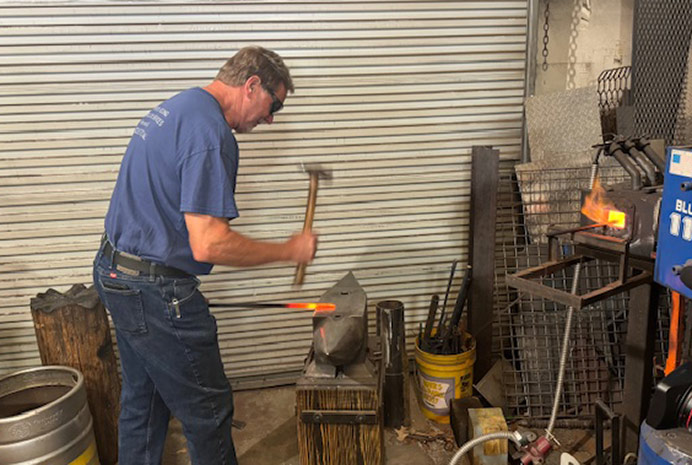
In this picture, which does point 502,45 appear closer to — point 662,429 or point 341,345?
point 341,345

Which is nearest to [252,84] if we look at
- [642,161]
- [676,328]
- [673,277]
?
[642,161]

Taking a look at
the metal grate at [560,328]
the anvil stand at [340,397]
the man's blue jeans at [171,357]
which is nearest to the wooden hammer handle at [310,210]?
the anvil stand at [340,397]

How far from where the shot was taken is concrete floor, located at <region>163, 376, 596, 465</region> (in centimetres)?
312

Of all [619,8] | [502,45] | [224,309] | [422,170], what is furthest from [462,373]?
[619,8]

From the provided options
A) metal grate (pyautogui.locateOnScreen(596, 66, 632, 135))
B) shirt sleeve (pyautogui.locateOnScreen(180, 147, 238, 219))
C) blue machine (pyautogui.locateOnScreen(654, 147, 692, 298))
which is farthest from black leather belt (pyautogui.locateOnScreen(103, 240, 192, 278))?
metal grate (pyautogui.locateOnScreen(596, 66, 632, 135))

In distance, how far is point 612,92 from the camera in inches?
146

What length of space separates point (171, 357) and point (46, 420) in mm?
762

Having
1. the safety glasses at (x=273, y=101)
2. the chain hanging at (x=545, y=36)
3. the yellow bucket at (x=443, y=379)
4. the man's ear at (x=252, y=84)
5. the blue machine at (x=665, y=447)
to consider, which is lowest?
the yellow bucket at (x=443, y=379)

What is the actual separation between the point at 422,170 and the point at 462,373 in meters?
1.43

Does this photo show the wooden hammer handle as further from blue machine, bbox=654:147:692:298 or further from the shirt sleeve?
blue machine, bbox=654:147:692:298

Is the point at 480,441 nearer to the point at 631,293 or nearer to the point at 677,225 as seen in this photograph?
the point at 631,293

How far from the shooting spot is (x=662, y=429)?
1892mm

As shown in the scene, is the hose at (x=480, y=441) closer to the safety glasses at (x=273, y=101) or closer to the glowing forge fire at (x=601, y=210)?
the glowing forge fire at (x=601, y=210)

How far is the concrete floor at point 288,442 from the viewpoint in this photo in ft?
10.2
